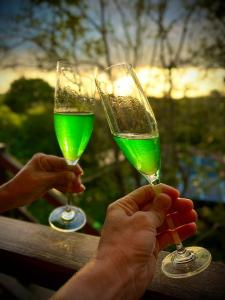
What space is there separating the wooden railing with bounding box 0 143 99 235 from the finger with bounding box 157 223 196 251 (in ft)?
4.86

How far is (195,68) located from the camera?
454 centimetres

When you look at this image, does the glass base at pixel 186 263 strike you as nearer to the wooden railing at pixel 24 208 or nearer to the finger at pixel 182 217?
the finger at pixel 182 217

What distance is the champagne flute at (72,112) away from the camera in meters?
1.69

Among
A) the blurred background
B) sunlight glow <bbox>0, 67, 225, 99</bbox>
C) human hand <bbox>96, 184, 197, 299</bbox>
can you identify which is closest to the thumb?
human hand <bbox>96, 184, 197, 299</bbox>

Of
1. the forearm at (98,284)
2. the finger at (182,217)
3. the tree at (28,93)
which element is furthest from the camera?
the tree at (28,93)

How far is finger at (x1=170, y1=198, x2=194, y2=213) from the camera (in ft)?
3.72

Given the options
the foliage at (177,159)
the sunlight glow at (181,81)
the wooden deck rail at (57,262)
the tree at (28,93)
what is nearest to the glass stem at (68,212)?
the wooden deck rail at (57,262)

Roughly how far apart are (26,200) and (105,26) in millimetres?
3632

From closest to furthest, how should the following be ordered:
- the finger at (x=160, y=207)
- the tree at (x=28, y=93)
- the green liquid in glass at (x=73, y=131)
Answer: the finger at (x=160, y=207) < the green liquid in glass at (x=73, y=131) < the tree at (x=28, y=93)

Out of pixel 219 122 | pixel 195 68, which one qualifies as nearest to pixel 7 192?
pixel 195 68

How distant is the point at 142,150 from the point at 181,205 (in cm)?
22

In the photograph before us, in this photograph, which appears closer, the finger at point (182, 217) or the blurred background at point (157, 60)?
the finger at point (182, 217)

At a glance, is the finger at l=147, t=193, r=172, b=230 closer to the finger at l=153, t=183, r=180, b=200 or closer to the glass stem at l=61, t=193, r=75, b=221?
the finger at l=153, t=183, r=180, b=200

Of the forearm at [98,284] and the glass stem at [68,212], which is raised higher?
the forearm at [98,284]
